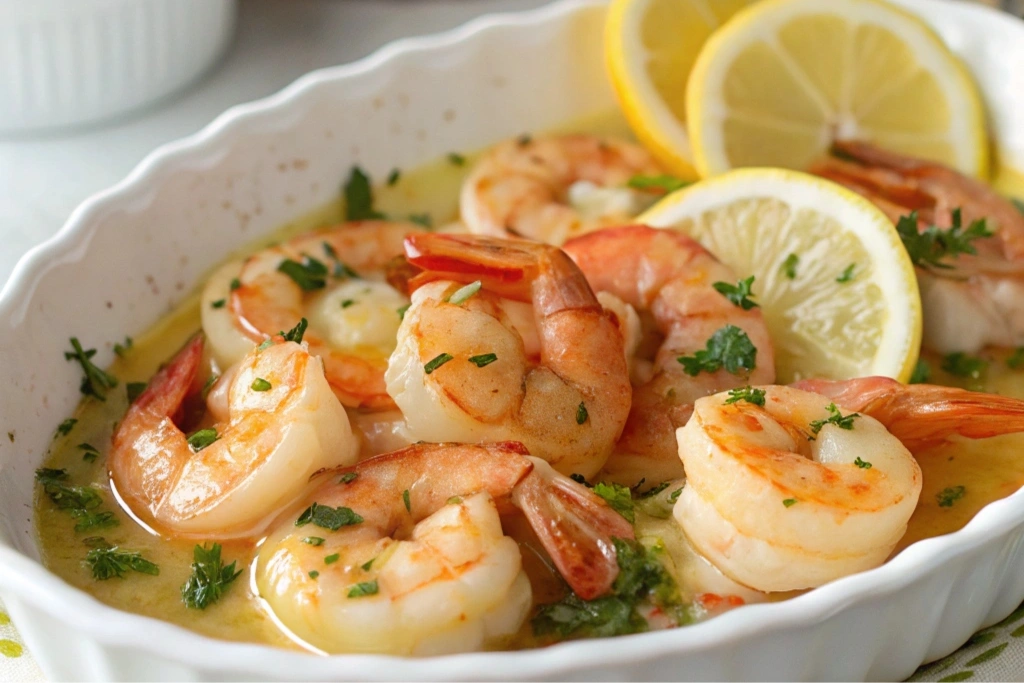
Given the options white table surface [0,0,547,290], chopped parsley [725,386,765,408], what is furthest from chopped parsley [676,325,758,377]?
white table surface [0,0,547,290]

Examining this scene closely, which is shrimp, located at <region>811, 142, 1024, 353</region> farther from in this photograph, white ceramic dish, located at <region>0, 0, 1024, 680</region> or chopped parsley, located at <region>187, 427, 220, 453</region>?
chopped parsley, located at <region>187, 427, 220, 453</region>

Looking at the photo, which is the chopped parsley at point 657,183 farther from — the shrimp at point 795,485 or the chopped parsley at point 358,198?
the shrimp at point 795,485

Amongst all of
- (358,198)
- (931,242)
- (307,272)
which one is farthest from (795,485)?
(358,198)

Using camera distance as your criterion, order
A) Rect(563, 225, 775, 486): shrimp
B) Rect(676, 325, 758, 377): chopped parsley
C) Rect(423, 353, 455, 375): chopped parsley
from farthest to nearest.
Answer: Rect(676, 325, 758, 377): chopped parsley < Rect(563, 225, 775, 486): shrimp < Rect(423, 353, 455, 375): chopped parsley

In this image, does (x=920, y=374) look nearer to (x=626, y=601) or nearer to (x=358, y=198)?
(x=626, y=601)

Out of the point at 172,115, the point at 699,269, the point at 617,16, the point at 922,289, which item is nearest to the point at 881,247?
the point at 922,289

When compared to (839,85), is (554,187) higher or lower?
lower

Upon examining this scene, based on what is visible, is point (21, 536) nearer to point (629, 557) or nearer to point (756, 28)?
point (629, 557)
